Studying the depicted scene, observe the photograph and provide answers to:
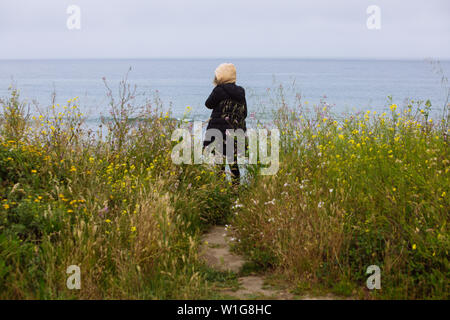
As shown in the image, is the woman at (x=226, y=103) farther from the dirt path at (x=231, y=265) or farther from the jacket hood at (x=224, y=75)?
the dirt path at (x=231, y=265)

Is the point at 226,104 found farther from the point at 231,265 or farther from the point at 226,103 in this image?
the point at 231,265

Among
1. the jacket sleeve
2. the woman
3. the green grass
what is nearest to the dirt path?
the green grass

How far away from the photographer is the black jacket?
28.7ft

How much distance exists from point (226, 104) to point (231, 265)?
4075 mm

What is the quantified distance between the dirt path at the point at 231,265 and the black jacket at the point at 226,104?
8.20 feet

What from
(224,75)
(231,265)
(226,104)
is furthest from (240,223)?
(224,75)

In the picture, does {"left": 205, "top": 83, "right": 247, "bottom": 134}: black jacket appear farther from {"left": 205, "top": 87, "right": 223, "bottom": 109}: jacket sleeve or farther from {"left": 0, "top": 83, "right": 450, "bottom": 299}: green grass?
{"left": 0, "top": 83, "right": 450, "bottom": 299}: green grass

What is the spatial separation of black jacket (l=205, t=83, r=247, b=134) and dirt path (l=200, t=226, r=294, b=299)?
2500mm

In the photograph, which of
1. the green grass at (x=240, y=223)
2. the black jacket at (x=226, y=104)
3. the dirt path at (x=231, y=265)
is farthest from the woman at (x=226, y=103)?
the dirt path at (x=231, y=265)

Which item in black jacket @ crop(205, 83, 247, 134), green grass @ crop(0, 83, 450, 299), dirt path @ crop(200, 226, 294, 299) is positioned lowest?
dirt path @ crop(200, 226, 294, 299)

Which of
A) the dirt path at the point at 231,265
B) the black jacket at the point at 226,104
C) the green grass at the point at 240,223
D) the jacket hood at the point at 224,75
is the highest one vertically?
the jacket hood at the point at 224,75

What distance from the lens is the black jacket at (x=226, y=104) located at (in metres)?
8.74
